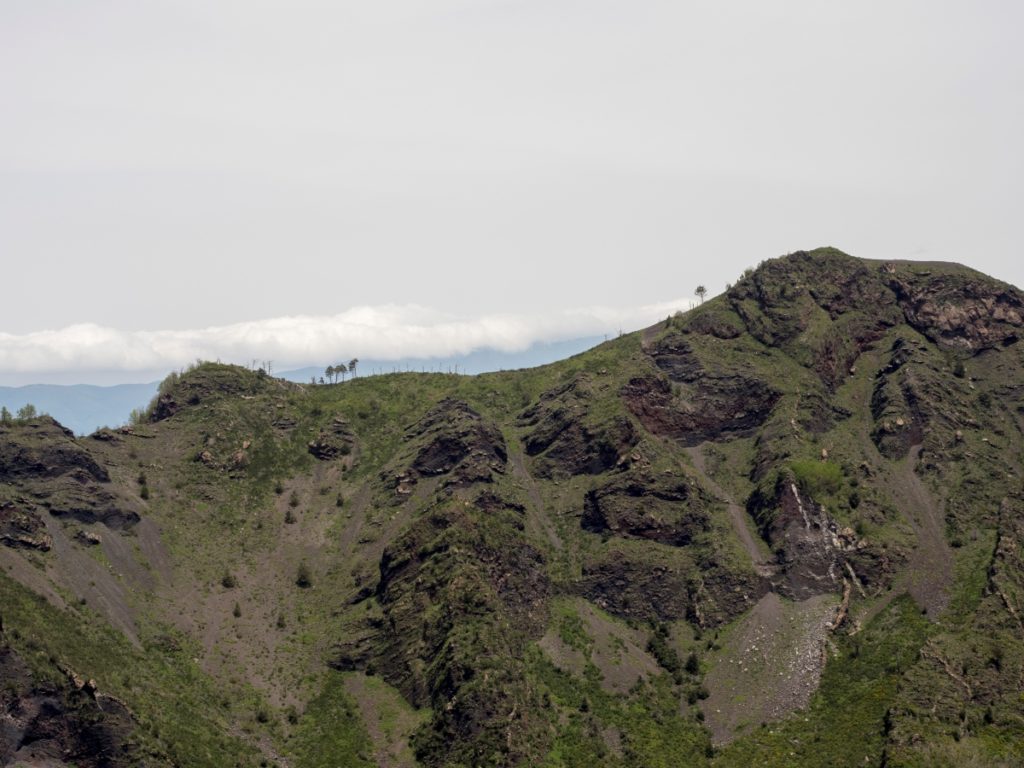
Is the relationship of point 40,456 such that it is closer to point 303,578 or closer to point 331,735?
point 303,578

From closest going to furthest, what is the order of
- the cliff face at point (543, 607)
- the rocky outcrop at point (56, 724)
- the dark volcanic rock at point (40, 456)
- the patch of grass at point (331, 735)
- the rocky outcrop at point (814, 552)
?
the rocky outcrop at point (56, 724) < the cliff face at point (543, 607) < the patch of grass at point (331, 735) < the rocky outcrop at point (814, 552) < the dark volcanic rock at point (40, 456)

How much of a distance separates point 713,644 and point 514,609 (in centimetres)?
3473

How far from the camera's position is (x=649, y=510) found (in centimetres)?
18325

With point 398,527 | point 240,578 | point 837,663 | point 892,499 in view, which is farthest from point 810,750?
point 240,578

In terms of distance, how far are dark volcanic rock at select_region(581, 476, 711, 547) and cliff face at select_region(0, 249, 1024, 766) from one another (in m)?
0.53

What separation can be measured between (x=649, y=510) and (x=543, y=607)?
30355 millimetres

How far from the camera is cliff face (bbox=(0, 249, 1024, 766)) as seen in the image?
13488cm

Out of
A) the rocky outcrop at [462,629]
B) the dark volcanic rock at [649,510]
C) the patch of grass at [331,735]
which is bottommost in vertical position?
the patch of grass at [331,735]

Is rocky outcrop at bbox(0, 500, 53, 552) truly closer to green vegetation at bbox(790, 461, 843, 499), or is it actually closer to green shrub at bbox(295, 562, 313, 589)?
green shrub at bbox(295, 562, 313, 589)

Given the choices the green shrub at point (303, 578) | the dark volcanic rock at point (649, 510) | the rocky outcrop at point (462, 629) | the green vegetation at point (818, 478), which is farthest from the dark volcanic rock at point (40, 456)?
the green vegetation at point (818, 478)

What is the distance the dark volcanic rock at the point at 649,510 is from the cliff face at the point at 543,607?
0.53m

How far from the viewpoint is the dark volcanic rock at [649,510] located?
18112cm

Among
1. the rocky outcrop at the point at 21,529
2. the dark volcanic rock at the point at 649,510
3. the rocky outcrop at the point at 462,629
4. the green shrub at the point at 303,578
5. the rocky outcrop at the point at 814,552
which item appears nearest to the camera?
the rocky outcrop at the point at 462,629

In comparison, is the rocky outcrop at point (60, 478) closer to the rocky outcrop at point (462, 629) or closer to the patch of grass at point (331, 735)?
the rocky outcrop at point (462, 629)
